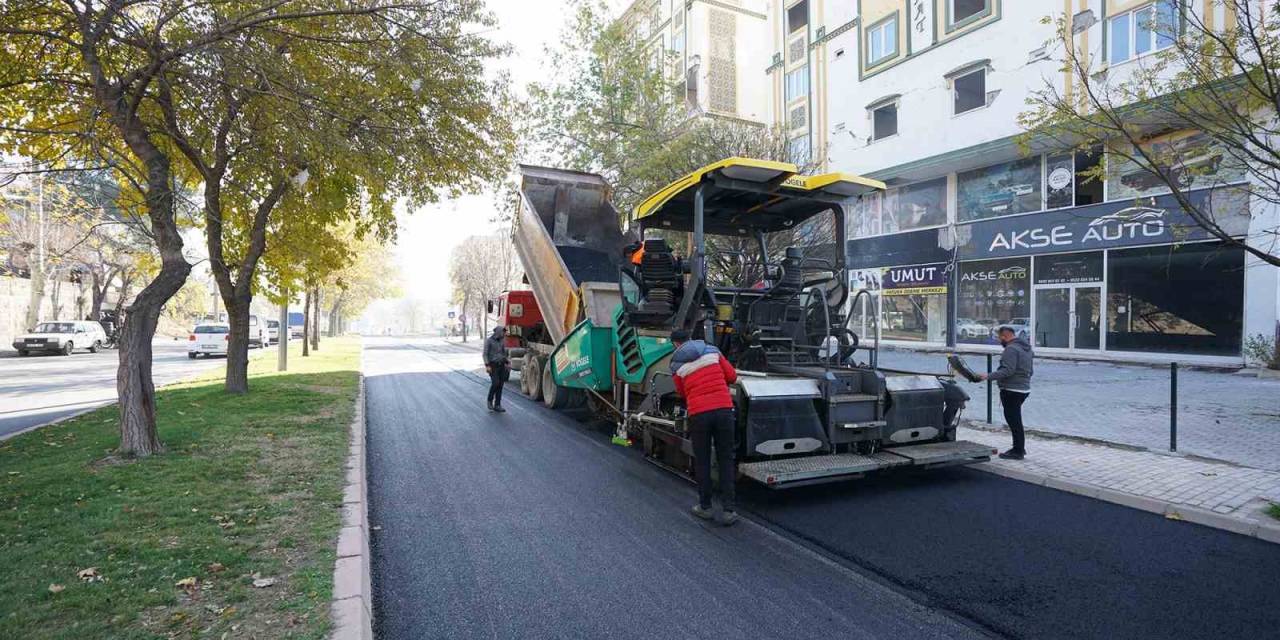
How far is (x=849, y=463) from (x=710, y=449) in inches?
48.9

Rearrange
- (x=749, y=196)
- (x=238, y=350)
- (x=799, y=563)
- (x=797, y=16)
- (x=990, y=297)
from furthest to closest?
(x=797, y=16) < (x=990, y=297) < (x=238, y=350) < (x=749, y=196) < (x=799, y=563)

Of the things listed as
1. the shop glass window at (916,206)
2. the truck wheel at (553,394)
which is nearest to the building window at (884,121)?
the shop glass window at (916,206)

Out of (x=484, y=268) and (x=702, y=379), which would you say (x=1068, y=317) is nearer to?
(x=702, y=379)

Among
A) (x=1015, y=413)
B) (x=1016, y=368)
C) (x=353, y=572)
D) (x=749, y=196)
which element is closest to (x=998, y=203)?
(x=1016, y=368)

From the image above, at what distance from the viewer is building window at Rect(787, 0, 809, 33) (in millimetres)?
26797

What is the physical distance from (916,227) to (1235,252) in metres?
8.45

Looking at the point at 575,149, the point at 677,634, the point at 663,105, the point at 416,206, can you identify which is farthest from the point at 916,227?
the point at 677,634

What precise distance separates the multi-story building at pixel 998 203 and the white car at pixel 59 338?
2775cm

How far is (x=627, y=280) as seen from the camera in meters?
6.96

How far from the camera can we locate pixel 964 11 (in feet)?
64.8

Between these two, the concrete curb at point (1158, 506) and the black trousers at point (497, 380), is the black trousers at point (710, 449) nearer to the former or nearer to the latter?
the concrete curb at point (1158, 506)

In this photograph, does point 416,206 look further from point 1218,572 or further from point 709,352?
point 1218,572

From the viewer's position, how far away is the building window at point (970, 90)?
19094mm

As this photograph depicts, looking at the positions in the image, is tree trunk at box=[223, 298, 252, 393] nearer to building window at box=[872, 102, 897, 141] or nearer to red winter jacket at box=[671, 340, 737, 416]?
red winter jacket at box=[671, 340, 737, 416]
